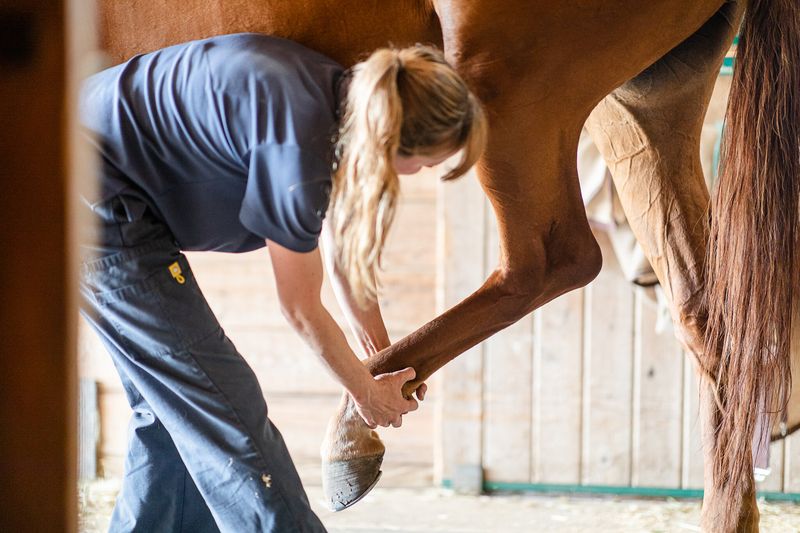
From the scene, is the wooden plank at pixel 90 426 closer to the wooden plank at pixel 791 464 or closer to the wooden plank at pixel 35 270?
the wooden plank at pixel 791 464

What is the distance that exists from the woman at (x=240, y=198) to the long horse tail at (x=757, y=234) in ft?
2.21

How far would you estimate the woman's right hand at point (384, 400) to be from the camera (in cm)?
122

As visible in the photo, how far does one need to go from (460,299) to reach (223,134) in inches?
57.8

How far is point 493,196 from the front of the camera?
146cm

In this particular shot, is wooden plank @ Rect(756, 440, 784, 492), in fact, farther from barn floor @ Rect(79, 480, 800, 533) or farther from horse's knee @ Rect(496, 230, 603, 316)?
horse's knee @ Rect(496, 230, 603, 316)

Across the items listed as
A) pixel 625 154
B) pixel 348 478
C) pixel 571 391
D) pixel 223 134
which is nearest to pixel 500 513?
pixel 571 391

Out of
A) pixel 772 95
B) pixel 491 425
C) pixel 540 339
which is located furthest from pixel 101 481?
A: pixel 772 95

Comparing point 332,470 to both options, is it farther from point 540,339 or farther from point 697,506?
point 697,506

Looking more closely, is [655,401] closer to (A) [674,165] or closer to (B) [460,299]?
(B) [460,299]

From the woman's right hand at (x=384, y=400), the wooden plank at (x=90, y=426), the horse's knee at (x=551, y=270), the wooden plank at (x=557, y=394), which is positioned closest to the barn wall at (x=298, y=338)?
the wooden plank at (x=90, y=426)

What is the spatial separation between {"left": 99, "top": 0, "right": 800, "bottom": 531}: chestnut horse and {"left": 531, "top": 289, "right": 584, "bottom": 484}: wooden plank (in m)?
0.76

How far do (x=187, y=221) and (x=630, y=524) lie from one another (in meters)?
1.57

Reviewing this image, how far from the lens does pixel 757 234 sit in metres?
1.50

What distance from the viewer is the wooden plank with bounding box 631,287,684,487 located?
2.41 meters
